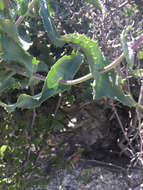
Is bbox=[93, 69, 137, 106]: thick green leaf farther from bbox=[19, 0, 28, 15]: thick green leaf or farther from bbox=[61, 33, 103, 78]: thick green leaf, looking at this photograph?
bbox=[19, 0, 28, 15]: thick green leaf

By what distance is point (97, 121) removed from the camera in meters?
1.93

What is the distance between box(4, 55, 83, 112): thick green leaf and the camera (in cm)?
104

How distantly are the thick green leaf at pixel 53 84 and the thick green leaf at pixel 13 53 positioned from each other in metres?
0.12

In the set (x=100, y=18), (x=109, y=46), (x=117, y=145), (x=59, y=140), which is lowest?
(x=117, y=145)

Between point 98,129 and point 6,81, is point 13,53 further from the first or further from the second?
point 98,129

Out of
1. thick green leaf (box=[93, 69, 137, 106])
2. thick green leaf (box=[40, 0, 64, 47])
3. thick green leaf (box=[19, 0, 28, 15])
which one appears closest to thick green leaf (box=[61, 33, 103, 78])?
thick green leaf (box=[93, 69, 137, 106])

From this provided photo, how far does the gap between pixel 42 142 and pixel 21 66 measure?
488 mm

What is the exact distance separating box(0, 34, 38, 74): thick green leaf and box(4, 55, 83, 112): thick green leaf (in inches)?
4.8

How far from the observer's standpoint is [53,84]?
1.04 m

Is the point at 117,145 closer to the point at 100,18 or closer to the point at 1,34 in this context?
the point at 100,18

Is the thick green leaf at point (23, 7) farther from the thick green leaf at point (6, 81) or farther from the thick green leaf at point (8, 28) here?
the thick green leaf at point (6, 81)

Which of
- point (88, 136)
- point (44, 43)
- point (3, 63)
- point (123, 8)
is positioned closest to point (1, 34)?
point (3, 63)

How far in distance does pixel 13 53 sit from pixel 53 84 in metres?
0.24

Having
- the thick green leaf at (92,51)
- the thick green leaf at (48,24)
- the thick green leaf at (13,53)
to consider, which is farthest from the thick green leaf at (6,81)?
the thick green leaf at (92,51)
